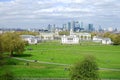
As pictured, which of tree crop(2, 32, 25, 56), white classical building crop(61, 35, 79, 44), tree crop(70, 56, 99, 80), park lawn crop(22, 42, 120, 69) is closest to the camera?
tree crop(70, 56, 99, 80)

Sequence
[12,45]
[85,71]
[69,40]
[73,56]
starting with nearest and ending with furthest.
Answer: [85,71], [12,45], [73,56], [69,40]

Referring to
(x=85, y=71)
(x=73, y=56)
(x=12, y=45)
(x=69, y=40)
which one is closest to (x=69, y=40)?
(x=69, y=40)

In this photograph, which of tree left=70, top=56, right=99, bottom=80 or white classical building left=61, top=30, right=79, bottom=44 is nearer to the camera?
tree left=70, top=56, right=99, bottom=80

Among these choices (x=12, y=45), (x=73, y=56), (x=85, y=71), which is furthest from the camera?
(x=73, y=56)

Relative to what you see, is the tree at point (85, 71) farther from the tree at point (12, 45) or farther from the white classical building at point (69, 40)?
the white classical building at point (69, 40)

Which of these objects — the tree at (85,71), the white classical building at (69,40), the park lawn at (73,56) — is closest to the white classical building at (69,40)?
the white classical building at (69,40)

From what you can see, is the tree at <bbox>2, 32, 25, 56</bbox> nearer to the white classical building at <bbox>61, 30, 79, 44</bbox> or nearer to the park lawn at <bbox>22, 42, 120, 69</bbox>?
the park lawn at <bbox>22, 42, 120, 69</bbox>

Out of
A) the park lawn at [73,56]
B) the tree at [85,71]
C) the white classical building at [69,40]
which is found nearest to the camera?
the tree at [85,71]

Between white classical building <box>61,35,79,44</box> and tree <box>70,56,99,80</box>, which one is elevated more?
white classical building <box>61,35,79,44</box>

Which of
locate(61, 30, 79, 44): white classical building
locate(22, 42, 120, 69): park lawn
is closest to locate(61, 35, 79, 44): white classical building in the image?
locate(61, 30, 79, 44): white classical building

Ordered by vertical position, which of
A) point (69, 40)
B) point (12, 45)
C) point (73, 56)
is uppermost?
point (69, 40)

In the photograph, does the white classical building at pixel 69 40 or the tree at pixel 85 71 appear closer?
the tree at pixel 85 71

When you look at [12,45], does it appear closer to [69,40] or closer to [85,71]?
[85,71]

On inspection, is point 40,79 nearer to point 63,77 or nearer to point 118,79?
point 63,77
